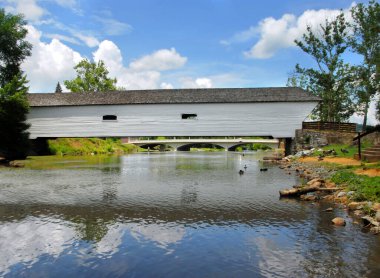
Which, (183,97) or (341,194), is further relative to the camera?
(183,97)

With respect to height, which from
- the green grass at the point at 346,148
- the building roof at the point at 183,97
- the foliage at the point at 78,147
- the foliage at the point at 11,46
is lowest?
the foliage at the point at 78,147

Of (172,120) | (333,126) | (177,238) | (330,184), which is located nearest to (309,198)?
Answer: (330,184)

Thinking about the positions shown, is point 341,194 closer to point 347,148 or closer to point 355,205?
point 355,205

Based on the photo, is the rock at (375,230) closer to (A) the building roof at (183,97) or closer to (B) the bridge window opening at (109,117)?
(A) the building roof at (183,97)

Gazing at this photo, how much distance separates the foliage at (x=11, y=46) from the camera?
114 feet

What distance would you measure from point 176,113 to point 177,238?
22272 millimetres

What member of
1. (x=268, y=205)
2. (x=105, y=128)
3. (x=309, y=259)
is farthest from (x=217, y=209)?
(x=105, y=128)

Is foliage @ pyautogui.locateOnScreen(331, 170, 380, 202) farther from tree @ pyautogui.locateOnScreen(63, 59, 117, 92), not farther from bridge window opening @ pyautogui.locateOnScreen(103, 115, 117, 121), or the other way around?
tree @ pyautogui.locateOnScreen(63, 59, 117, 92)

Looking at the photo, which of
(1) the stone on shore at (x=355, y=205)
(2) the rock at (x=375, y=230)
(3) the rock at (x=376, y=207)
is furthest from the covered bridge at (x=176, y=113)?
(2) the rock at (x=375, y=230)

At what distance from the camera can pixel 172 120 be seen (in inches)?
1113

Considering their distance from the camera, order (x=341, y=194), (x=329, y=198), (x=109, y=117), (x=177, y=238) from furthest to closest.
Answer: (x=109, y=117)
(x=329, y=198)
(x=341, y=194)
(x=177, y=238)

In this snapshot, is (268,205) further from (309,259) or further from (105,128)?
(105,128)

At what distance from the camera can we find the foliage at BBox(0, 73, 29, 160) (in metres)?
26.6

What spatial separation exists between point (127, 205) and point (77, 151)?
3419 centimetres
